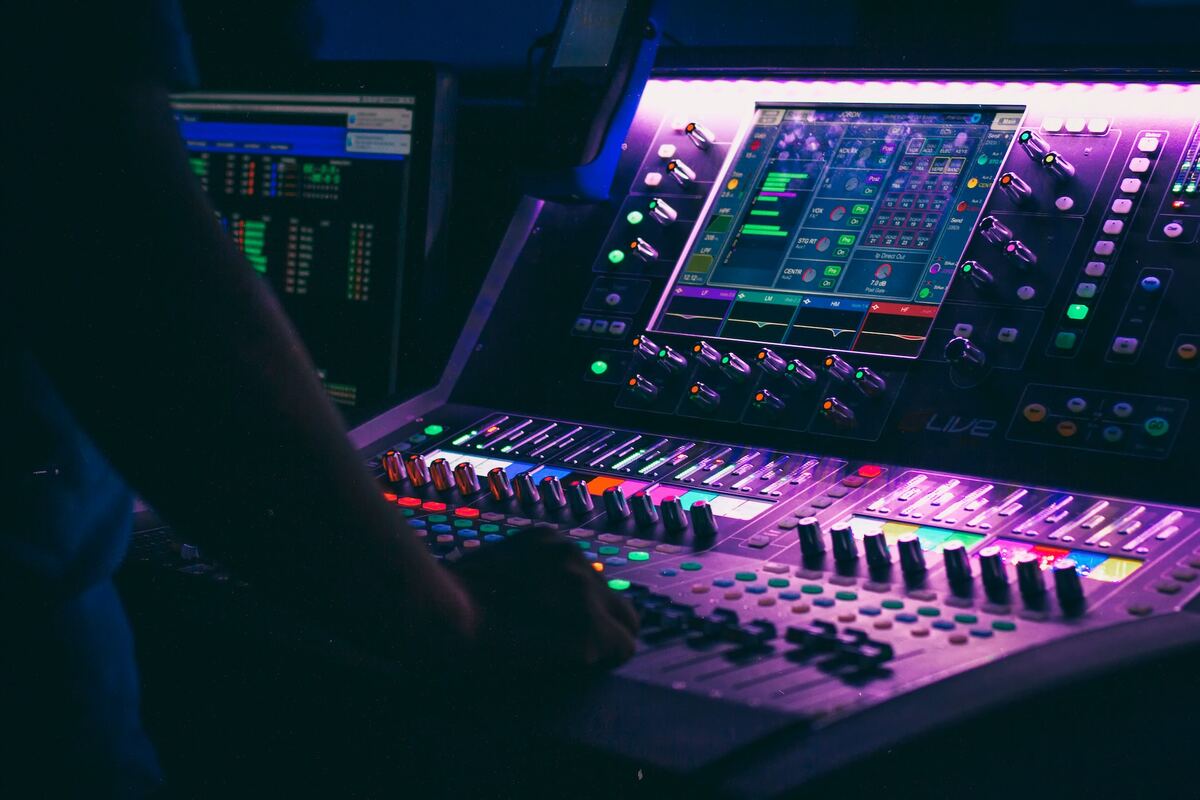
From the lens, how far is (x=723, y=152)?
5.11 feet

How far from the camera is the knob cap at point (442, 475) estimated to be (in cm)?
132

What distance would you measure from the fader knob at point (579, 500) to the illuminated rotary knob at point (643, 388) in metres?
0.23

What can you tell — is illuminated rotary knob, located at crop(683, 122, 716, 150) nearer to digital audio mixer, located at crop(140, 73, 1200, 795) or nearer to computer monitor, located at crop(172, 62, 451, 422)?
digital audio mixer, located at crop(140, 73, 1200, 795)

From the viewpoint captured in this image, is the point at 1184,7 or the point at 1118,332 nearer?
the point at 1118,332

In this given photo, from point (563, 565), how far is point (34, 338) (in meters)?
0.38

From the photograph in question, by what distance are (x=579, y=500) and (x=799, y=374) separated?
311mm

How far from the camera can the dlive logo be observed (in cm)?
121

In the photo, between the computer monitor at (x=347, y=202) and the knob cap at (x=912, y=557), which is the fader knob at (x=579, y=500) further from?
the computer monitor at (x=347, y=202)

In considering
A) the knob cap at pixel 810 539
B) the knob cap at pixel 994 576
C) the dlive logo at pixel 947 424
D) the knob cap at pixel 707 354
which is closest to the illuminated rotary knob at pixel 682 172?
the knob cap at pixel 707 354

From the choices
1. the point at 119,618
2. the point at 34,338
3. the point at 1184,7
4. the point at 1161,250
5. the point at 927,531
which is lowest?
the point at 119,618

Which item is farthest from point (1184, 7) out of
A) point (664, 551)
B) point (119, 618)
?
point (119, 618)

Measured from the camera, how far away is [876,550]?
1.01 meters

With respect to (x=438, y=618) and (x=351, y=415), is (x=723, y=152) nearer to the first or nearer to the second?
(x=351, y=415)

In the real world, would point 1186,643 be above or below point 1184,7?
below
